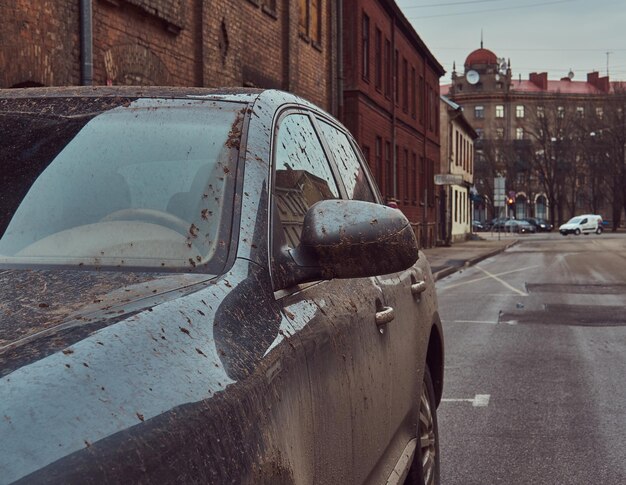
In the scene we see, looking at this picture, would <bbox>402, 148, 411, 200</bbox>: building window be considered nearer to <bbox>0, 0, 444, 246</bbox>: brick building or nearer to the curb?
<bbox>0, 0, 444, 246</bbox>: brick building

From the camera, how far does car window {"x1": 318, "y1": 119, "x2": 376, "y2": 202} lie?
132 inches

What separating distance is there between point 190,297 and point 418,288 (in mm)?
2138

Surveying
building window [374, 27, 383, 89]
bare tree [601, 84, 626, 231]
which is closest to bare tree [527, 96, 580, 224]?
bare tree [601, 84, 626, 231]

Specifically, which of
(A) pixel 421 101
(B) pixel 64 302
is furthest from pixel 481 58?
(B) pixel 64 302

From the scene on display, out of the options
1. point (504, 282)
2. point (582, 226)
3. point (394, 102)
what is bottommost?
point (582, 226)

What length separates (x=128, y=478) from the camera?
125 cm

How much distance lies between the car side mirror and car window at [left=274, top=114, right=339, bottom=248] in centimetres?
18

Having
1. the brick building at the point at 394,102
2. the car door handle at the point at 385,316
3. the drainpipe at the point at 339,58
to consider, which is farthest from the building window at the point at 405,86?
the car door handle at the point at 385,316

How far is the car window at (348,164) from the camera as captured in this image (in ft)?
11.0

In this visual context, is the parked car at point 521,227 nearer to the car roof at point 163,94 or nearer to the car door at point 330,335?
the car door at point 330,335

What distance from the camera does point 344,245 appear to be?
207 cm

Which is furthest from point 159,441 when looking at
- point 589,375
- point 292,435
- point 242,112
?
point 589,375

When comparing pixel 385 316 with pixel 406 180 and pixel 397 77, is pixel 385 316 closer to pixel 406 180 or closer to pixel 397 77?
pixel 397 77

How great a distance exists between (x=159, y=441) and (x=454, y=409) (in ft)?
17.5
